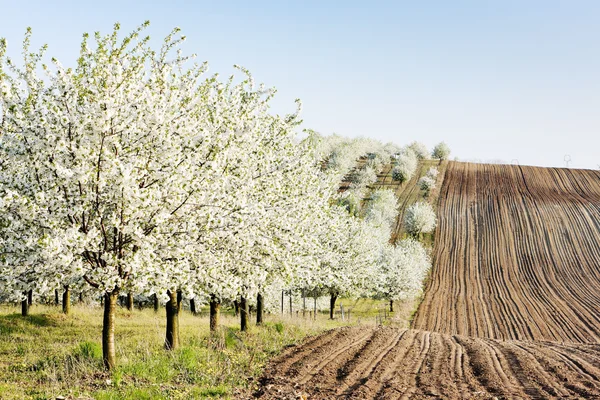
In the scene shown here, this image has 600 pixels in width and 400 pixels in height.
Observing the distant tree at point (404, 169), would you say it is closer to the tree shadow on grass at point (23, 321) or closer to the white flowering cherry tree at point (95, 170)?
the tree shadow on grass at point (23, 321)

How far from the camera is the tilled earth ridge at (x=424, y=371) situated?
13.9 meters

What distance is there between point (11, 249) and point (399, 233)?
81.0 metres

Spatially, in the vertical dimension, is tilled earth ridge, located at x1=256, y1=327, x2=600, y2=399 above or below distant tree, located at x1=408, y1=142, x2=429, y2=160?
below

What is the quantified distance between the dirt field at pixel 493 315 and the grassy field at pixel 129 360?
1.46m

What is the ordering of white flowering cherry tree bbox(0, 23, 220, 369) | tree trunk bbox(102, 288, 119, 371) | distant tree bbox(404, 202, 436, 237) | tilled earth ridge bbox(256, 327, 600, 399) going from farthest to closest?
distant tree bbox(404, 202, 436, 237) → tree trunk bbox(102, 288, 119, 371) → tilled earth ridge bbox(256, 327, 600, 399) → white flowering cherry tree bbox(0, 23, 220, 369)

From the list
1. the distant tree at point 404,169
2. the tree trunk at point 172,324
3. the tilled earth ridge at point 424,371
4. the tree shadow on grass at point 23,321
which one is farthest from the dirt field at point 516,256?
the tree shadow on grass at point 23,321

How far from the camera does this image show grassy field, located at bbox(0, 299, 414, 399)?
12.3m

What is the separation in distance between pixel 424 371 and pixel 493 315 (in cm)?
4224

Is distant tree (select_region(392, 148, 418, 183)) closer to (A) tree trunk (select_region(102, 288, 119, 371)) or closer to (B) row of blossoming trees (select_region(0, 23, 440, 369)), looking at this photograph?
(B) row of blossoming trees (select_region(0, 23, 440, 369))

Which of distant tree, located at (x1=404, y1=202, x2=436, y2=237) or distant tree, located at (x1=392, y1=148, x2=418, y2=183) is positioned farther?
distant tree, located at (x1=392, y1=148, x2=418, y2=183)

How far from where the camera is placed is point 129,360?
15.0 metres

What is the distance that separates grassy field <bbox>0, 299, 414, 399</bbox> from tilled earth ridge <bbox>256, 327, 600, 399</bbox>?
1.37 m

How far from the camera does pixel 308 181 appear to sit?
2173 cm

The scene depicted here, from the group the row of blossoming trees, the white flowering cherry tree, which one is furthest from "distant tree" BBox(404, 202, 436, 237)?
the white flowering cherry tree
